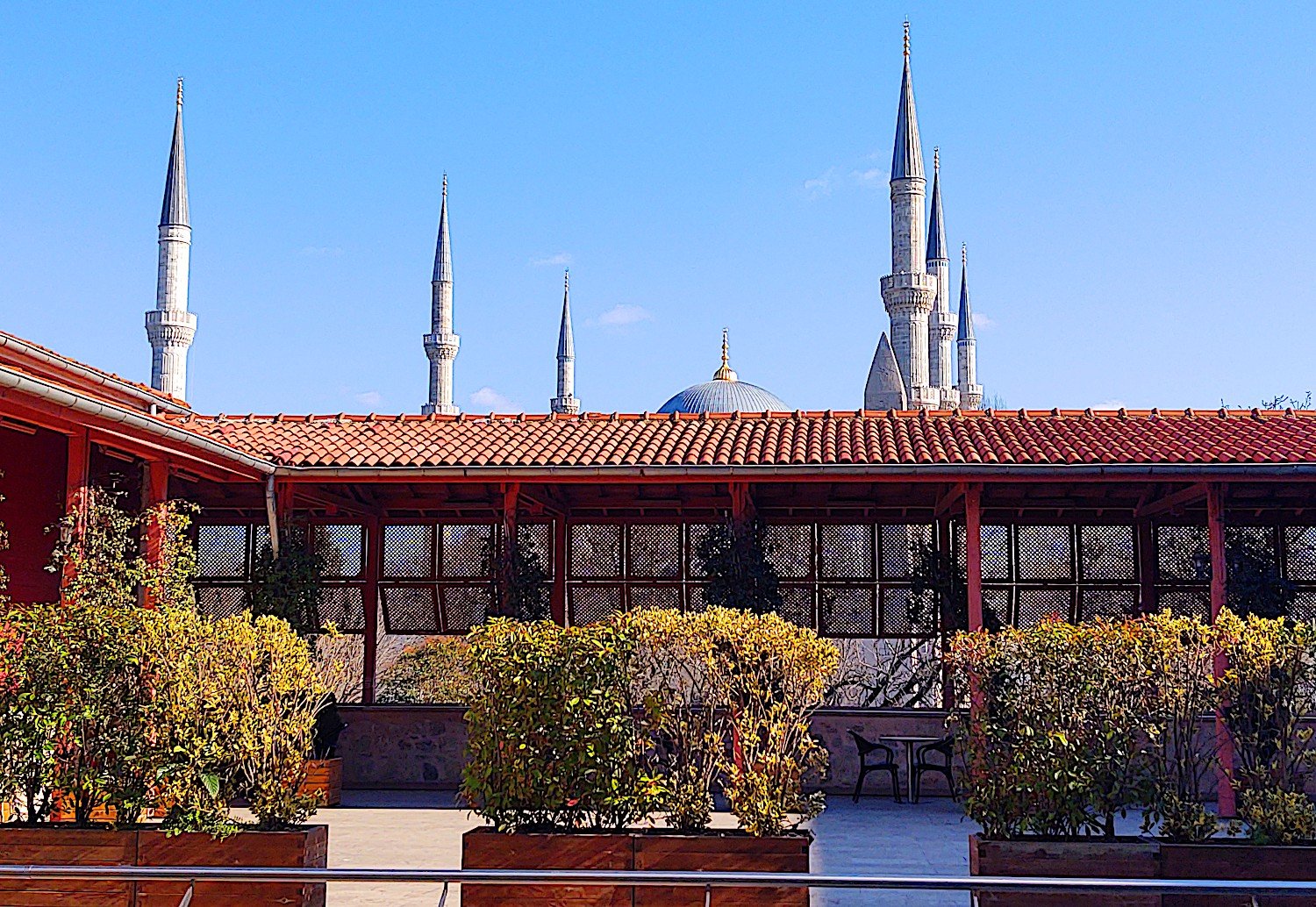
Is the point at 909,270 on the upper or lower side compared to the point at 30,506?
upper

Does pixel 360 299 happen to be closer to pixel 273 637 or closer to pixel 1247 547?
pixel 1247 547

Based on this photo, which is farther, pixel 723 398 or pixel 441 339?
pixel 441 339

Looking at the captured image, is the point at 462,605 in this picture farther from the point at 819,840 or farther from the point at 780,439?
the point at 819,840

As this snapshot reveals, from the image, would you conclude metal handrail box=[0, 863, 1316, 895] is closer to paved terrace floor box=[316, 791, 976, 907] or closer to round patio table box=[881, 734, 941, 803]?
paved terrace floor box=[316, 791, 976, 907]

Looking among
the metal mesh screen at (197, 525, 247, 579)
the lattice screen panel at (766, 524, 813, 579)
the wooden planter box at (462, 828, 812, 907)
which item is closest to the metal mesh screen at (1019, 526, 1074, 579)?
the lattice screen panel at (766, 524, 813, 579)

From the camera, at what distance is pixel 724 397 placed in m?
37.5

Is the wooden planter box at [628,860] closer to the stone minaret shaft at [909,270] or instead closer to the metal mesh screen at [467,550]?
the metal mesh screen at [467,550]

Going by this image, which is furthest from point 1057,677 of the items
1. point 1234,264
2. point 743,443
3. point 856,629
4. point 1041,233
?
point 1041,233

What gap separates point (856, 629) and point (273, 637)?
7.67 m

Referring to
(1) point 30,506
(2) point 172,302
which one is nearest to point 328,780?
(1) point 30,506

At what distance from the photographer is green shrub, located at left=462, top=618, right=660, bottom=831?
274 inches

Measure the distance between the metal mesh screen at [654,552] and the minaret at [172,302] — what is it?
78.9ft

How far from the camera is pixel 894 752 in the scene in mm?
12594

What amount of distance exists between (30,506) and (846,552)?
769cm
